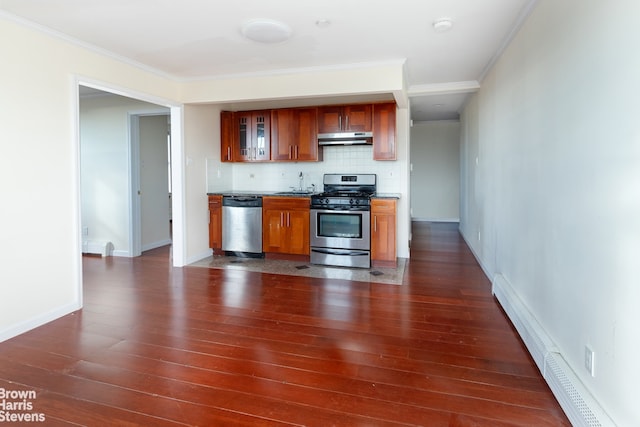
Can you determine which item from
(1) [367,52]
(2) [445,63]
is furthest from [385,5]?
(2) [445,63]

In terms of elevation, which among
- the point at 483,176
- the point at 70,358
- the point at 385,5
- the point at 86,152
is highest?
the point at 385,5

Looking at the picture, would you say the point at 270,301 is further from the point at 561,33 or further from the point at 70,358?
the point at 561,33

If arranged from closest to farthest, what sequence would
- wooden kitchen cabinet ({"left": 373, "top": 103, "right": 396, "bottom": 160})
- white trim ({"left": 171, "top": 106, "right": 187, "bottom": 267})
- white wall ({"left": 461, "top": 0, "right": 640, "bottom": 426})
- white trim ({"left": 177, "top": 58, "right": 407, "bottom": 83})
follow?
1. white wall ({"left": 461, "top": 0, "right": 640, "bottom": 426})
2. white trim ({"left": 177, "top": 58, "right": 407, "bottom": 83})
3. white trim ({"left": 171, "top": 106, "right": 187, "bottom": 267})
4. wooden kitchen cabinet ({"left": 373, "top": 103, "right": 396, "bottom": 160})

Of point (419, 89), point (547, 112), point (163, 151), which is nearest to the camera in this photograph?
point (547, 112)

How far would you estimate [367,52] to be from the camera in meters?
3.64

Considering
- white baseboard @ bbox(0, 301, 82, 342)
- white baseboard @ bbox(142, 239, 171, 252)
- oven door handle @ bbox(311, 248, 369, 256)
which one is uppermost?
oven door handle @ bbox(311, 248, 369, 256)

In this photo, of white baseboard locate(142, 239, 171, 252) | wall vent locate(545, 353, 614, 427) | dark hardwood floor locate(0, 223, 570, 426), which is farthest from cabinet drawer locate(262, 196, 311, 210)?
wall vent locate(545, 353, 614, 427)

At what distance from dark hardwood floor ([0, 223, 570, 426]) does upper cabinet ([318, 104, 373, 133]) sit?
2.25 meters

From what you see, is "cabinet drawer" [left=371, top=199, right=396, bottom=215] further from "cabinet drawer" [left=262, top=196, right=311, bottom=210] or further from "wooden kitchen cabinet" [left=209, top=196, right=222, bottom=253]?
"wooden kitchen cabinet" [left=209, top=196, right=222, bottom=253]

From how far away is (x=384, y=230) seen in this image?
15.5 ft

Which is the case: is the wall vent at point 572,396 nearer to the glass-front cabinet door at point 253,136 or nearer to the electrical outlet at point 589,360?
the electrical outlet at point 589,360

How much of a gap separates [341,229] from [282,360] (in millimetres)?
2616

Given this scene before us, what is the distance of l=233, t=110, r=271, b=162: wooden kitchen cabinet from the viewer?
549cm

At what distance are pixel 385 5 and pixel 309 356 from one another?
251 cm
